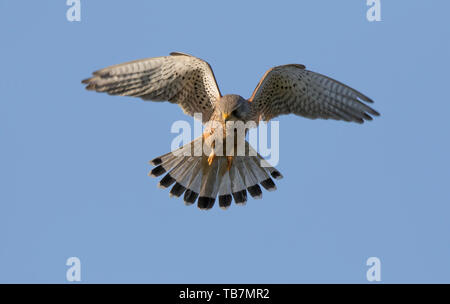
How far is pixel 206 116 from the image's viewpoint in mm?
11141

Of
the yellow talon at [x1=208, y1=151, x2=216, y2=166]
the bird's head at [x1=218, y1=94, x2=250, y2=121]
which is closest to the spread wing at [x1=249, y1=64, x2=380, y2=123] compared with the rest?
the bird's head at [x1=218, y1=94, x2=250, y2=121]

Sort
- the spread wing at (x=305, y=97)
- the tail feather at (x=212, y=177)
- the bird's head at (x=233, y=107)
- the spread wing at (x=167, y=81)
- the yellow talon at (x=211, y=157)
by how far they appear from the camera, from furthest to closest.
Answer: the tail feather at (x=212, y=177), the yellow talon at (x=211, y=157), the spread wing at (x=305, y=97), the spread wing at (x=167, y=81), the bird's head at (x=233, y=107)

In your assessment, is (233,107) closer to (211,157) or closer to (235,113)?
(235,113)

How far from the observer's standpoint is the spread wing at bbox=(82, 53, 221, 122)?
35.1ft

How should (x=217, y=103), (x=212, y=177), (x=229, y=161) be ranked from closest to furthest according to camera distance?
(x=217, y=103)
(x=229, y=161)
(x=212, y=177)

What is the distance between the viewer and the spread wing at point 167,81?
10.7 metres

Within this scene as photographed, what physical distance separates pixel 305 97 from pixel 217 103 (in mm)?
1359

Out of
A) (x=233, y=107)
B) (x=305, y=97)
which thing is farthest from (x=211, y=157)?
(x=305, y=97)

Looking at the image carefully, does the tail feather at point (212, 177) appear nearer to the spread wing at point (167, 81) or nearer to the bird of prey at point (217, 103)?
the bird of prey at point (217, 103)

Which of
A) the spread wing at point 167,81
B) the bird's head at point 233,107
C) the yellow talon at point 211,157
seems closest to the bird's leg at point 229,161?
the yellow talon at point 211,157

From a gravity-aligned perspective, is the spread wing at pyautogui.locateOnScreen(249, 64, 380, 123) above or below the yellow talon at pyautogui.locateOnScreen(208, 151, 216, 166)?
above

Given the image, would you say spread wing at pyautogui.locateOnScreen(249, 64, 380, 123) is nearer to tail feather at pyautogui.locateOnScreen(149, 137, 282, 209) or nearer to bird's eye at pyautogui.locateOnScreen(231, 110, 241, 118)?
bird's eye at pyautogui.locateOnScreen(231, 110, 241, 118)

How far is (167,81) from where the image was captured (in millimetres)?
10922

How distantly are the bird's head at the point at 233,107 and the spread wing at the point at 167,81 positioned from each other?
346mm
